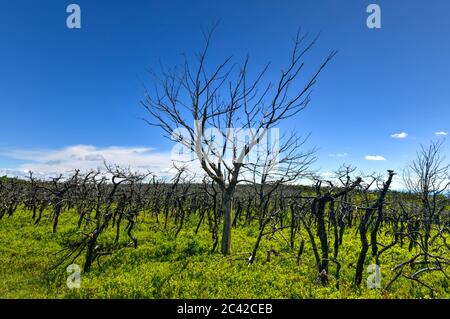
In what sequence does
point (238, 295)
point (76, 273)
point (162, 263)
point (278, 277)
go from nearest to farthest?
point (238, 295), point (278, 277), point (76, 273), point (162, 263)

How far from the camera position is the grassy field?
836 centimetres

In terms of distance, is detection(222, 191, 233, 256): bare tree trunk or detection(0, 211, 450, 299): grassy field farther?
detection(222, 191, 233, 256): bare tree trunk

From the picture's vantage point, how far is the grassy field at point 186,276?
836cm

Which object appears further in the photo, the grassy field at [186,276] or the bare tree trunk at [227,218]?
the bare tree trunk at [227,218]

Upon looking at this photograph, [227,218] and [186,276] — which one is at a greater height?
[227,218]

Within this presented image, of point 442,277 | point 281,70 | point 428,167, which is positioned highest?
point 281,70

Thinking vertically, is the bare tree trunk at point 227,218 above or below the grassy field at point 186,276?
above

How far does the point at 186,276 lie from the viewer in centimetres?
959

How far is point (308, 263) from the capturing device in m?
12.3

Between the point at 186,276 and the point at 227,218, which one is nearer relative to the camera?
the point at 186,276

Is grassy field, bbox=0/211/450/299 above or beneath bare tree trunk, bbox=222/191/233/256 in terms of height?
beneath
